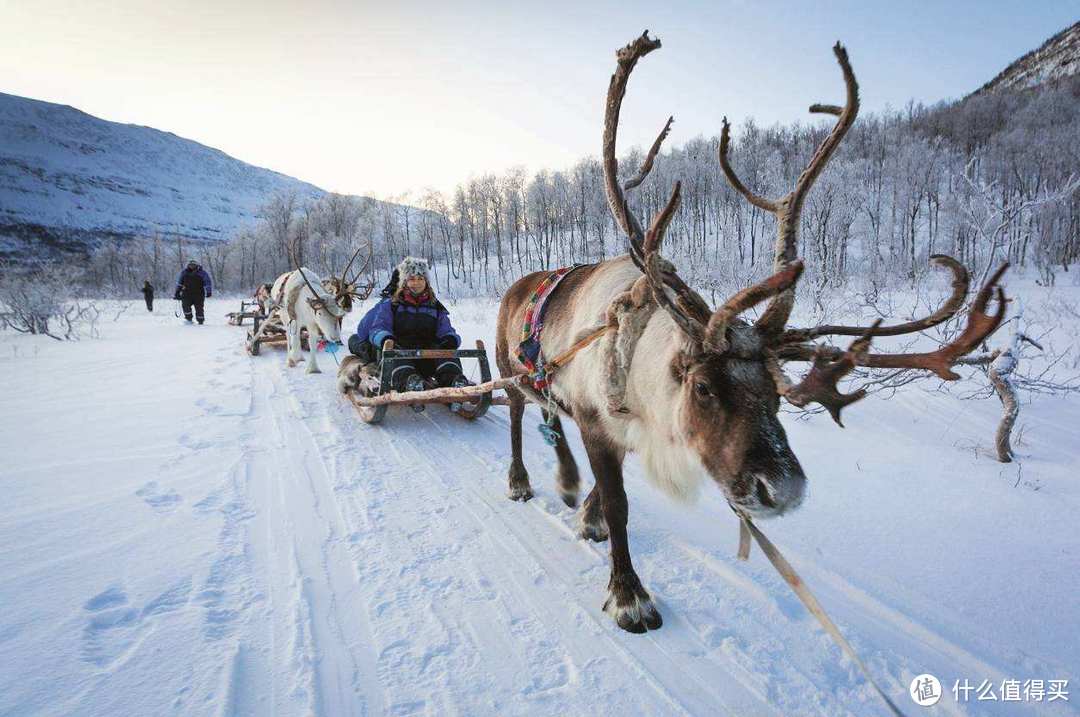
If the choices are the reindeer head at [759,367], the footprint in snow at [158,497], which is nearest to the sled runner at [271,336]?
the footprint in snow at [158,497]

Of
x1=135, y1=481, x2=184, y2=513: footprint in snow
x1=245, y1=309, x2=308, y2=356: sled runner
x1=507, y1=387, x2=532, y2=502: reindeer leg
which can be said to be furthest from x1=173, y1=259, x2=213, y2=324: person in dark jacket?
x1=507, y1=387, x2=532, y2=502: reindeer leg

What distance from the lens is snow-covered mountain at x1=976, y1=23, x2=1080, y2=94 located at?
73.0 m

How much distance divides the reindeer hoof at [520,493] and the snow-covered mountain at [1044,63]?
102m

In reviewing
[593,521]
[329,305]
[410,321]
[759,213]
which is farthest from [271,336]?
[759,213]

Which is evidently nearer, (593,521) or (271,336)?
(593,521)

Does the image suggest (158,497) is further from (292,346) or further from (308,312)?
(292,346)

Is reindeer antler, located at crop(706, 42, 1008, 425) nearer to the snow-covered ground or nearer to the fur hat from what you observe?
the snow-covered ground

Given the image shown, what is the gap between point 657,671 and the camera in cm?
209

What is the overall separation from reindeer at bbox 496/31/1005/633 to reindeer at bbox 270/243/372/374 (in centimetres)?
618

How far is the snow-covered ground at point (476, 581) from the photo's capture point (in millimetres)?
1931

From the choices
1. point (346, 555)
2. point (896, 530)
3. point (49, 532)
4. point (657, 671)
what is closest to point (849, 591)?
point (896, 530)

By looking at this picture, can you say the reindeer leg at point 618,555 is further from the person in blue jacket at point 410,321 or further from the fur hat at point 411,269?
the fur hat at point 411,269

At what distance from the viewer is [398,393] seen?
4.83 m

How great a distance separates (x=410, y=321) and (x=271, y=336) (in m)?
6.29
